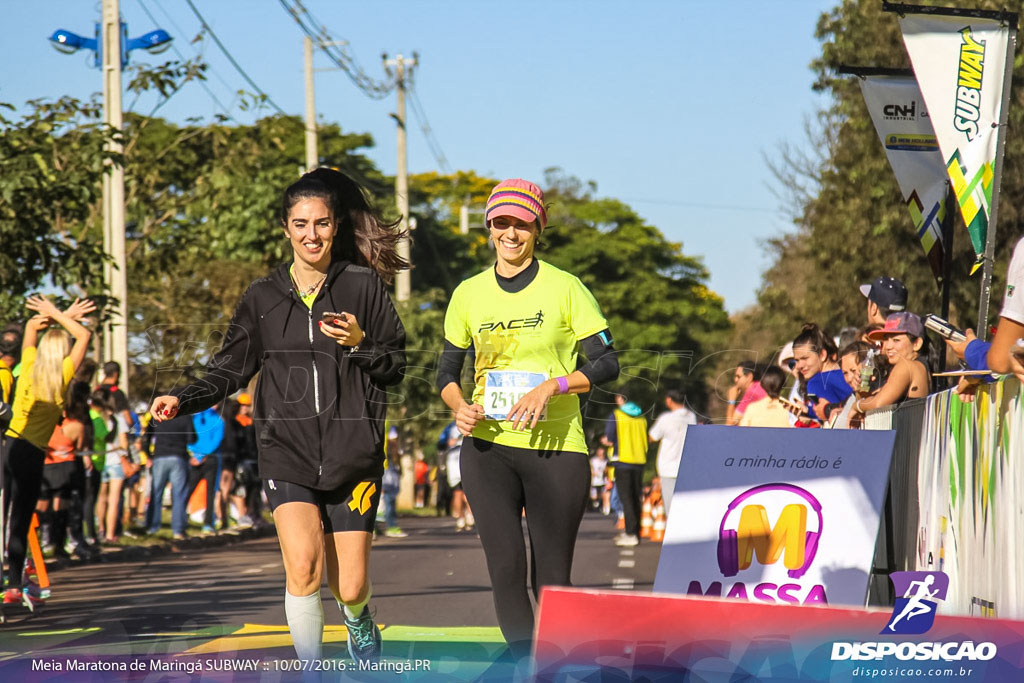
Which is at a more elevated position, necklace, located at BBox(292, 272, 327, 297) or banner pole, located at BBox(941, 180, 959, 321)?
banner pole, located at BBox(941, 180, 959, 321)

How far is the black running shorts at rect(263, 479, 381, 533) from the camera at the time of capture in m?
5.70

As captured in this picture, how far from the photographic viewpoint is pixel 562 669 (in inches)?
180

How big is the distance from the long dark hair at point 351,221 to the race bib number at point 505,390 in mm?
721

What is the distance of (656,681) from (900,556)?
4.24 metres

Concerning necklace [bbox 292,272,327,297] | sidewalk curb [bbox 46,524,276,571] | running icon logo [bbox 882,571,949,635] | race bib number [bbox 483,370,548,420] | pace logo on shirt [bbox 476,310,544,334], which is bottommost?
sidewalk curb [bbox 46,524,276,571]

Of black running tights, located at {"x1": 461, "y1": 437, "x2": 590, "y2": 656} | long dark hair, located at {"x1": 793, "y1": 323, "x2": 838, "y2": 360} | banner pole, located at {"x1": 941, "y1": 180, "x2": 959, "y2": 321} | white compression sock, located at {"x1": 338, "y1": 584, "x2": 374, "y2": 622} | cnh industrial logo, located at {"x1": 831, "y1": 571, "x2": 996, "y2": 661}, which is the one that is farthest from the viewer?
long dark hair, located at {"x1": 793, "y1": 323, "x2": 838, "y2": 360}

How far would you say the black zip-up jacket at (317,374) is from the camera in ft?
18.7

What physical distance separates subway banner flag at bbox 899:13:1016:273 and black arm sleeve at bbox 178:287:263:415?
513 centimetres

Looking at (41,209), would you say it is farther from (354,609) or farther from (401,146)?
(401,146)

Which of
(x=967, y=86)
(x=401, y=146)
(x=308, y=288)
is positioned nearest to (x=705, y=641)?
(x=308, y=288)

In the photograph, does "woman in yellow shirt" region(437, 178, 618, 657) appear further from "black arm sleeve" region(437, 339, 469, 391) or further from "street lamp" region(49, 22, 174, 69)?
"street lamp" region(49, 22, 174, 69)

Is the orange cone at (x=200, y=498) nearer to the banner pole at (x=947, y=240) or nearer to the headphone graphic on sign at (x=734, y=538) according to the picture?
the banner pole at (x=947, y=240)

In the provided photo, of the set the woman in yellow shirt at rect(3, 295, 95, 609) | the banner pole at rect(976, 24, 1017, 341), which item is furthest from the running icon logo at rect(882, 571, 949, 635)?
the woman in yellow shirt at rect(3, 295, 95, 609)

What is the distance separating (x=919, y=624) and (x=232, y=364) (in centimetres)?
296
